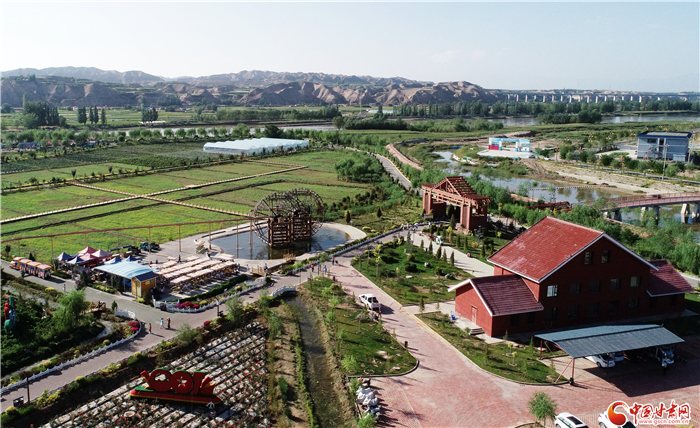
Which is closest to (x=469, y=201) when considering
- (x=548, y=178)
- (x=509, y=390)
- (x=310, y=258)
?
(x=310, y=258)

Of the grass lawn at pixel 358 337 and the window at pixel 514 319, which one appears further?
the window at pixel 514 319

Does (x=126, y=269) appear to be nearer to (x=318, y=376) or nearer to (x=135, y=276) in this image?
(x=135, y=276)

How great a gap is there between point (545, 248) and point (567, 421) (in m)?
11.3

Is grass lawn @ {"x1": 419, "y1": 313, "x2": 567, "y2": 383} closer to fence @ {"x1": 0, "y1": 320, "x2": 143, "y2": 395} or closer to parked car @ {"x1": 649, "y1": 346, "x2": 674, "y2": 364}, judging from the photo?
parked car @ {"x1": 649, "y1": 346, "x2": 674, "y2": 364}

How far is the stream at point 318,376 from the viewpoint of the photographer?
19578mm

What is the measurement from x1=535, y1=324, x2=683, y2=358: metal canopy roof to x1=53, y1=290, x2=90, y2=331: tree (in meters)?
21.2

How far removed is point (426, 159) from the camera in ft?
300

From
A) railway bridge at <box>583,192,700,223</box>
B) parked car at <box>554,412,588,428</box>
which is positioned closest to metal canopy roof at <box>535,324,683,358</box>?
parked car at <box>554,412,588,428</box>

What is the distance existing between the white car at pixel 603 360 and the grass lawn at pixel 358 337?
7699 millimetres

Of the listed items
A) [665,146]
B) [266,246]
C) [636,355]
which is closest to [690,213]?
[665,146]

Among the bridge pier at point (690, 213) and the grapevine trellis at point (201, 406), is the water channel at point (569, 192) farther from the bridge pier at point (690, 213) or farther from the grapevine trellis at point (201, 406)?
the grapevine trellis at point (201, 406)

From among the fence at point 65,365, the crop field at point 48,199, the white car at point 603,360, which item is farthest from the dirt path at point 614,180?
the fence at point 65,365

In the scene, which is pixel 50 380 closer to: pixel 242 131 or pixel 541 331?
pixel 541 331

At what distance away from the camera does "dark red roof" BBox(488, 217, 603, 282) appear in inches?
1028
